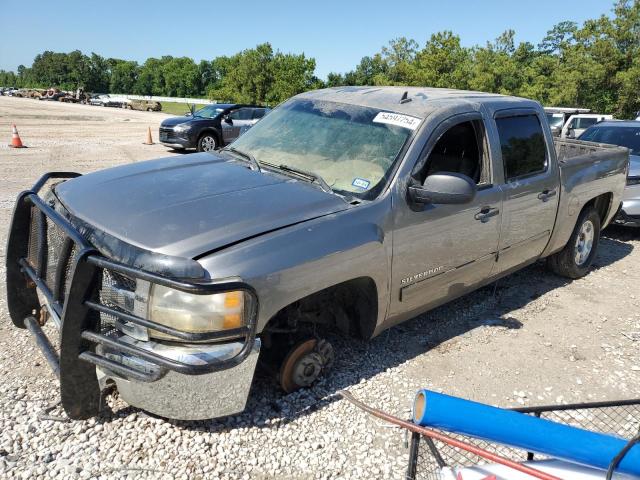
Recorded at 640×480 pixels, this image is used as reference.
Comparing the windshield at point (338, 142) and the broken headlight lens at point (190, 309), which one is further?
the windshield at point (338, 142)

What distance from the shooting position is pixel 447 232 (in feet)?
11.6

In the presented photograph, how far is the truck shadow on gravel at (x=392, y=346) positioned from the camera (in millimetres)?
3006

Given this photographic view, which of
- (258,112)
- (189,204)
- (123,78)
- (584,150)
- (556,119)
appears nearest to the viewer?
(189,204)

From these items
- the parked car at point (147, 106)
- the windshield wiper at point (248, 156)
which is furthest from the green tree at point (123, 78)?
the windshield wiper at point (248, 156)

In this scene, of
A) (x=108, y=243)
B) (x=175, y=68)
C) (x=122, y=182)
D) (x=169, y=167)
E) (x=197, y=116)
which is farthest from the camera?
(x=175, y=68)

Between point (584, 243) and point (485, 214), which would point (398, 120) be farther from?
point (584, 243)

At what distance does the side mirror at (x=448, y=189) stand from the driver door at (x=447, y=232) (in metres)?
0.17

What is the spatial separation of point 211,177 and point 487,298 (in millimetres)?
3061

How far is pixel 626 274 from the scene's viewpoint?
5.90 m

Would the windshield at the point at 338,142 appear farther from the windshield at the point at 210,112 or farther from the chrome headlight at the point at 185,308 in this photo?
the windshield at the point at 210,112

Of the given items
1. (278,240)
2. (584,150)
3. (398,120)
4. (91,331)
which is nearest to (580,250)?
(584,150)

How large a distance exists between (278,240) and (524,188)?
246 cm

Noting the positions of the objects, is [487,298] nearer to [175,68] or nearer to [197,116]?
[197,116]

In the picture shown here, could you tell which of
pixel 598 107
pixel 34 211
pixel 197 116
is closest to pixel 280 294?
pixel 34 211
